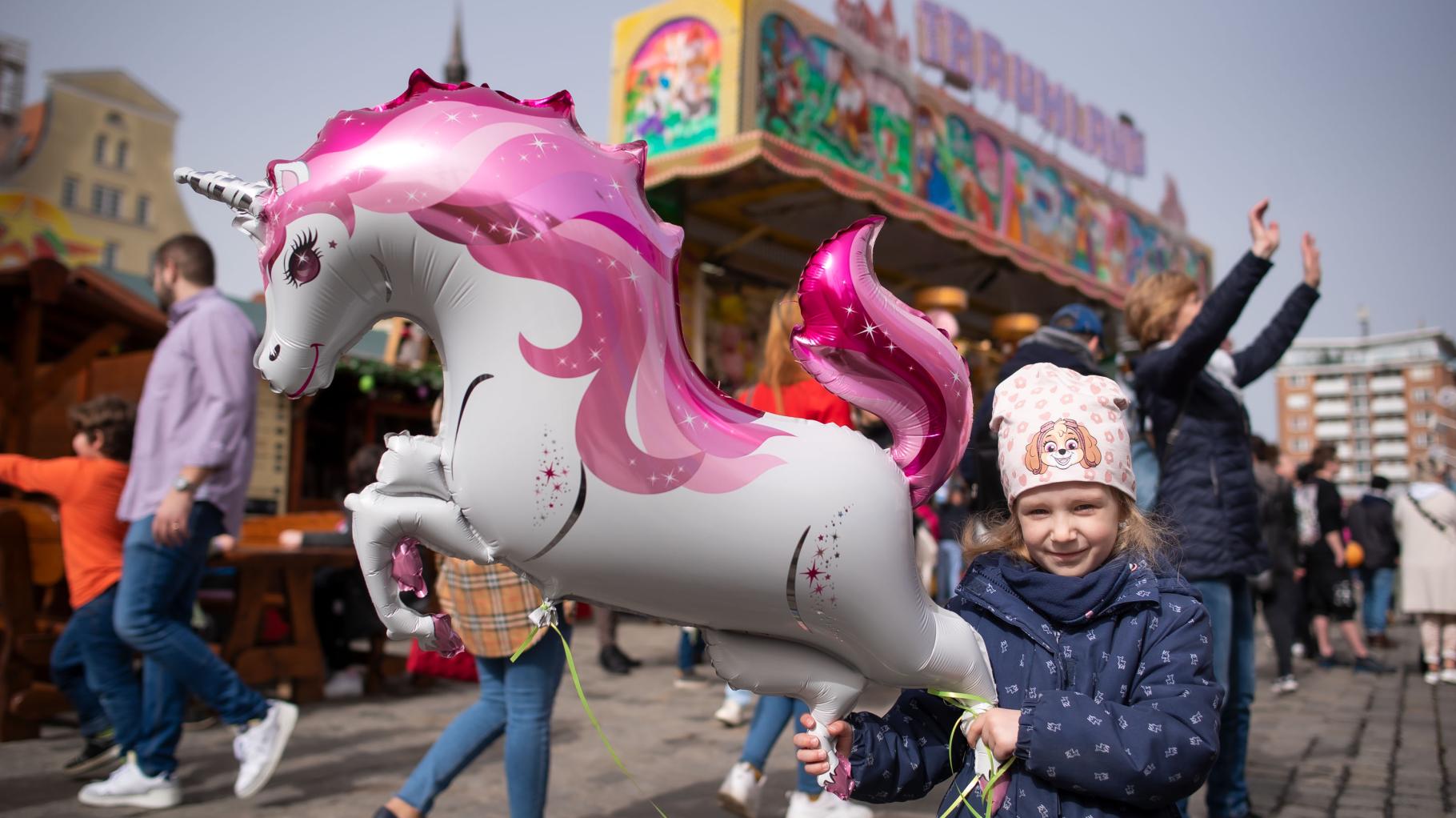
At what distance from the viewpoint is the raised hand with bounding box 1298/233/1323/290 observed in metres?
2.98

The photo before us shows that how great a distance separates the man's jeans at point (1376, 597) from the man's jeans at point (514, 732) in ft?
28.9

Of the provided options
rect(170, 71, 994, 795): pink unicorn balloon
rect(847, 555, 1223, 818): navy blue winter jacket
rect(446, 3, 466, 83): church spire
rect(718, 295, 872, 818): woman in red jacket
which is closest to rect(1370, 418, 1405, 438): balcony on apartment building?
rect(446, 3, 466, 83): church spire

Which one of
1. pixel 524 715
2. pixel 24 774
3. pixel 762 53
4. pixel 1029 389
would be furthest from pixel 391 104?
pixel 762 53

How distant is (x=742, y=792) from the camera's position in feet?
10.1

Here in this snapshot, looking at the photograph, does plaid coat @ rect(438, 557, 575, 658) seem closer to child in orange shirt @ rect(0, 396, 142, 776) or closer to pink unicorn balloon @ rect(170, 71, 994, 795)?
pink unicorn balloon @ rect(170, 71, 994, 795)

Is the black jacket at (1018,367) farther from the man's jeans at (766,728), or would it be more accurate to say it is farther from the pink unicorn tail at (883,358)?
the pink unicorn tail at (883,358)

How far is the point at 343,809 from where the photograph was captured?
3.22m

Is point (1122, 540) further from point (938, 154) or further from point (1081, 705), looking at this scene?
point (938, 154)

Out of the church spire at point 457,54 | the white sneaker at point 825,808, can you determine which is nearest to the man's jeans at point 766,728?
the white sneaker at point 825,808

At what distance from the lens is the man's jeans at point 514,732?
2447 millimetres

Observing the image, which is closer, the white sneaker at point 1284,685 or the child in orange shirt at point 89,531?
the child in orange shirt at point 89,531

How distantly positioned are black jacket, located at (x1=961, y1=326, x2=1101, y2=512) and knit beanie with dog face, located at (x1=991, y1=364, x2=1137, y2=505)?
3.29 ft

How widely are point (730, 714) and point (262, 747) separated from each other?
2052mm

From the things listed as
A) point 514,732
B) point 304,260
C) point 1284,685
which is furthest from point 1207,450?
point 1284,685
